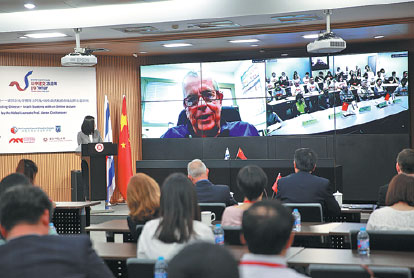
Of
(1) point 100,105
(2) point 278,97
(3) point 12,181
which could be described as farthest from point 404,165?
(1) point 100,105

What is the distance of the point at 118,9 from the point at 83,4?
58 centimetres

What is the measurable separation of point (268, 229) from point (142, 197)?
235 cm

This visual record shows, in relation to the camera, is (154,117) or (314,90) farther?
(154,117)

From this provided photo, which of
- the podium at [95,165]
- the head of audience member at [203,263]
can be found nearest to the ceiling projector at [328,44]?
the podium at [95,165]

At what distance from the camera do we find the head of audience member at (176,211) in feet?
11.1

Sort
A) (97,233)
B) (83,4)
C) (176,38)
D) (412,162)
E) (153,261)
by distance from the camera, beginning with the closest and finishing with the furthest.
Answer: (153,261)
(412,162)
(83,4)
(97,233)
(176,38)

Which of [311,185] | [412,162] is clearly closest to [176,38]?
[311,185]

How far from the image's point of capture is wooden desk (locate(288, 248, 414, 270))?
3.53 m

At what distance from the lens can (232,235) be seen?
4289mm

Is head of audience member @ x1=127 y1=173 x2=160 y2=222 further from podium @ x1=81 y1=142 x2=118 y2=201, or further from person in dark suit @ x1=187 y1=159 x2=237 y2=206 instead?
podium @ x1=81 y1=142 x2=118 y2=201

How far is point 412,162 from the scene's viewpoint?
523 cm

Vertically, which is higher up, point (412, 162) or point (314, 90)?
point (314, 90)

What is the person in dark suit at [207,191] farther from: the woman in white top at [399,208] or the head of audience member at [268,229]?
the head of audience member at [268,229]

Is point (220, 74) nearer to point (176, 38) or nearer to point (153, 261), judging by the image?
point (176, 38)
